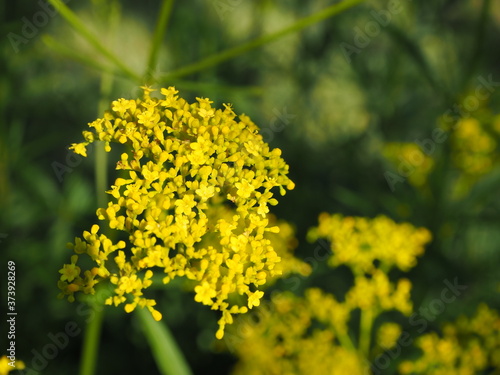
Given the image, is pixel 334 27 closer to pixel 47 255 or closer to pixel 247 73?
pixel 247 73

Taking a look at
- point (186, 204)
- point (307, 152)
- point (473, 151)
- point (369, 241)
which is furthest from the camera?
point (307, 152)

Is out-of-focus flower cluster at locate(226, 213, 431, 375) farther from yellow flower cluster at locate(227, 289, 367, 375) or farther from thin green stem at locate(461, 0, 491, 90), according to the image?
thin green stem at locate(461, 0, 491, 90)

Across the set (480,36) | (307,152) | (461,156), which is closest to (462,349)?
(461,156)

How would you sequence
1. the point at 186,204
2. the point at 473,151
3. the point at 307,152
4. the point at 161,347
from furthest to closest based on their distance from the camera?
the point at 307,152, the point at 473,151, the point at 161,347, the point at 186,204

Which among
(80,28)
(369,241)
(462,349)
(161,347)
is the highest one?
(80,28)

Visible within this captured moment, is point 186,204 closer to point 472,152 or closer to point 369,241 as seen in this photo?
point 369,241

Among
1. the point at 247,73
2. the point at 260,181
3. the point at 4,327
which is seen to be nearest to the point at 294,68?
the point at 247,73

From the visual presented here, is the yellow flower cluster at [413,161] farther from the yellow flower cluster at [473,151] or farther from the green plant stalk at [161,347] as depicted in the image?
the green plant stalk at [161,347]

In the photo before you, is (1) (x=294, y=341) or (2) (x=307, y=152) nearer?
(1) (x=294, y=341)

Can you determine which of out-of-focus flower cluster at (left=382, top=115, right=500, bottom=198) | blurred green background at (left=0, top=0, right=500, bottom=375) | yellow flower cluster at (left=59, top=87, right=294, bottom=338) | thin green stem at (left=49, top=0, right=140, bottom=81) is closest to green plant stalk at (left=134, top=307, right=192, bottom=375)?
yellow flower cluster at (left=59, top=87, right=294, bottom=338)
